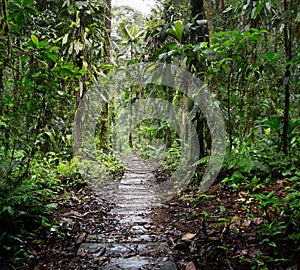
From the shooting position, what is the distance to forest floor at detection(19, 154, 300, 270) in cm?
215

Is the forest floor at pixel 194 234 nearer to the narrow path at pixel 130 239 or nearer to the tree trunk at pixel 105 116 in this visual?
the narrow path at pixel 130 239

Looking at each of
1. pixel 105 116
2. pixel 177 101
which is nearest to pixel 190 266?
pixel 177 101

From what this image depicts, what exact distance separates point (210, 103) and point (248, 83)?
0.78 m

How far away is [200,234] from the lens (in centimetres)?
273

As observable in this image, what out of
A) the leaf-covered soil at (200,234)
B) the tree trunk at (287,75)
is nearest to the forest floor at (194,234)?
the leaf-covered soil at (200,234)

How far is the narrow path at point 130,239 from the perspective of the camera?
245 centimetres

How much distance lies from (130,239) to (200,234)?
707 mm

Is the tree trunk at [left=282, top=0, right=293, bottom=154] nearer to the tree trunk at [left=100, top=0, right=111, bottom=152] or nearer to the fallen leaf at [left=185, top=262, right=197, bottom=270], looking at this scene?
the fallen leaf at [left=185, top=262, right=197, bottom=270]

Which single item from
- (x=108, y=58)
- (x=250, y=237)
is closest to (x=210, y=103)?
(x=250, y=237)

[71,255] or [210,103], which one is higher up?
[210,103]

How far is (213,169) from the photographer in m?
4.01

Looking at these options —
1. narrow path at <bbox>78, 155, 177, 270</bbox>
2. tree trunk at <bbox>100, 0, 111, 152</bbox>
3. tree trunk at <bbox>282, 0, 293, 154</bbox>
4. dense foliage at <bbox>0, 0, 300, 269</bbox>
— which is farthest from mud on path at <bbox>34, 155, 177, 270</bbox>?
tree trunk at <bbox>100, 0, 111, 152</bbox>

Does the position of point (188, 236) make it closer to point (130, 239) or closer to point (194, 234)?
point (194, 234)

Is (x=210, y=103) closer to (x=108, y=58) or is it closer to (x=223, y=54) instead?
(x=223, y=54)
